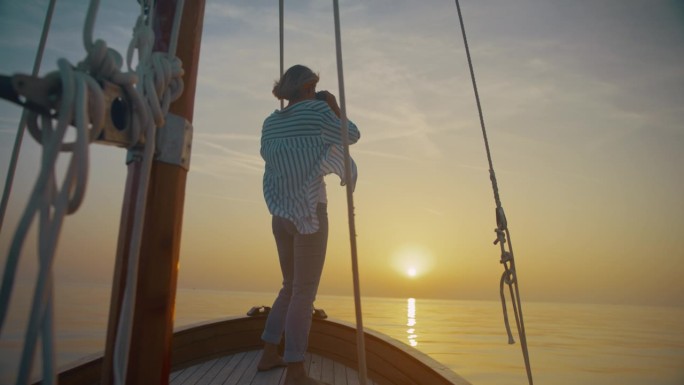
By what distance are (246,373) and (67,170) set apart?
7.31 feet

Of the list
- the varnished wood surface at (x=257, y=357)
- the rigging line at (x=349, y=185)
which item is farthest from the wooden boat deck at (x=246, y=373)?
the rigging line at (x=349, y=185)

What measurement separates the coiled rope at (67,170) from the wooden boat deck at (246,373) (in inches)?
71.0

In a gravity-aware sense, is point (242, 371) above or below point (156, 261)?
below

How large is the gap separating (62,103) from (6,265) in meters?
0.24

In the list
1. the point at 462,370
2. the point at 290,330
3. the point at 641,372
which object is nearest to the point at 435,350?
the point at 462,370

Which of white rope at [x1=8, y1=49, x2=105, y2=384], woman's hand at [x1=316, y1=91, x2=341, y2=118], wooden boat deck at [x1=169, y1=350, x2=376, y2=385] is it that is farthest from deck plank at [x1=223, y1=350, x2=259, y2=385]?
white rope at [x1=8, y1=49, x2=105, y2=384]

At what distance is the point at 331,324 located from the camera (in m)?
3.07

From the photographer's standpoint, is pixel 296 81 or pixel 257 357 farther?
pixel 257 357

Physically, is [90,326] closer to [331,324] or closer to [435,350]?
[435,350]

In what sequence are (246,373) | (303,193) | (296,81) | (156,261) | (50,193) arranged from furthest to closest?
(246,373) < (296,81) < (303,193) < (156,261) < (50,193)

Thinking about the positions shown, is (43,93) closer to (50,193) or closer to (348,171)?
(50,193)

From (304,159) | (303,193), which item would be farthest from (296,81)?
(303,193)

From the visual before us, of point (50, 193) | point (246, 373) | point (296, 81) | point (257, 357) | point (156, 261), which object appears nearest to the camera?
point (50, 193)

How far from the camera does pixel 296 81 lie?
6.35 ft
